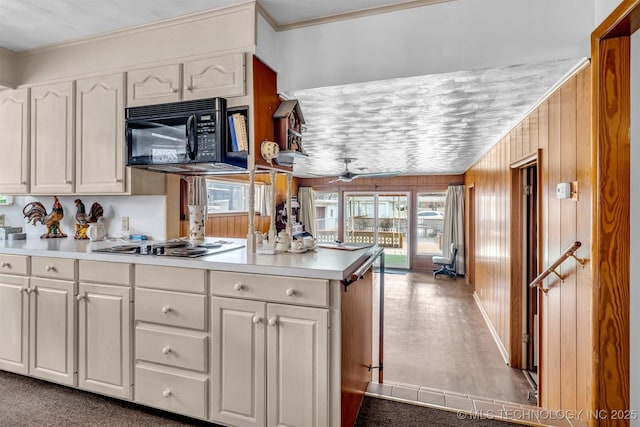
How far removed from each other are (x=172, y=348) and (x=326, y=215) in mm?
7712

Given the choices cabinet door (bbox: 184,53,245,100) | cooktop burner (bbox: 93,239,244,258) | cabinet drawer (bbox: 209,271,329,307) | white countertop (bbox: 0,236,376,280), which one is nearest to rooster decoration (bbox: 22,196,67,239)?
white countertop (bbox: 0,236,376,280)

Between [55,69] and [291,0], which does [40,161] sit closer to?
[55,69]

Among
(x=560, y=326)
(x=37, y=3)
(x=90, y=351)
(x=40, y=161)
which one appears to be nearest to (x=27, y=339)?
(x=90, y=351)

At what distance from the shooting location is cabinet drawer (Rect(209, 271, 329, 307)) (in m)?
1.58

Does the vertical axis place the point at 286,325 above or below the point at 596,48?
below

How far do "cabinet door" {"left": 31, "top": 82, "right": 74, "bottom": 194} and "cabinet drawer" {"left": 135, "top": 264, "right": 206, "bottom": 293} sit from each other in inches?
48.6

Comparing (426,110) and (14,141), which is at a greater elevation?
(426,110)

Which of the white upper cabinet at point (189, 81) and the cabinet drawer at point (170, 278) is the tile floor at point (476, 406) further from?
the white upper cabinet at point (189, 81)

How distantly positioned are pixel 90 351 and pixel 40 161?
1607mm

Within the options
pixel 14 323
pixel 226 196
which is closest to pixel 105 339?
pixel 14 323

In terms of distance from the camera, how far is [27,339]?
87.9 inches

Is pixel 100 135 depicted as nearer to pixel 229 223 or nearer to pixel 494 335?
pixel 229 223

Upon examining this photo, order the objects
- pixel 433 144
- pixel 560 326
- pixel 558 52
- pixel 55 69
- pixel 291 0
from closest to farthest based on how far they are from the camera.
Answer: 1. pixel 558 52
2. pixel 291 0
3. pixel 560 326
4. pixel 55 69
5. pixel 433 144

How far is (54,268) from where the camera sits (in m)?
2.13
